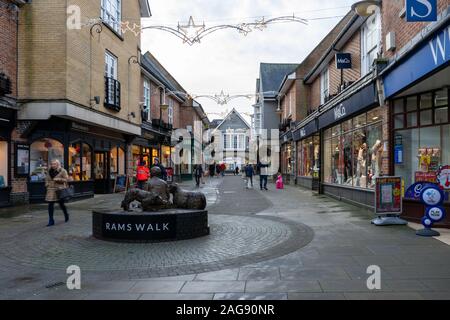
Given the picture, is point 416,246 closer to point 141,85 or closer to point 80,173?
point 80,173

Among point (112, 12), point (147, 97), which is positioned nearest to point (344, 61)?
point (112, 12)

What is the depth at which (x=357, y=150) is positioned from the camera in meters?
13.9

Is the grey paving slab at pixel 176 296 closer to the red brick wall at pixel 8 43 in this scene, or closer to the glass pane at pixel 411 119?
the glass pane at pixel 411 119

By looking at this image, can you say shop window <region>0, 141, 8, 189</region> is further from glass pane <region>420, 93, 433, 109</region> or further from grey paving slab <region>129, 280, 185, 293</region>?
glass pane <region>420, 93, 433, 109</region>

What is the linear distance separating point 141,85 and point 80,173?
9.19 metres

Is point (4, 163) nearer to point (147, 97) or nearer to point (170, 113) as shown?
point (147, 97)

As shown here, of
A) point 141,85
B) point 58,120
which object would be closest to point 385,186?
point 58,120

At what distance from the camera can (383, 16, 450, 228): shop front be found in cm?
838

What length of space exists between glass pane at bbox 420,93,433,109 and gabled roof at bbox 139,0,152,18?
1691cm

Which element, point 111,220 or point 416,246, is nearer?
point 416,246

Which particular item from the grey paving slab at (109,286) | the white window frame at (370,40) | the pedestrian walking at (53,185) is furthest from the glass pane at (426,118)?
the pedestrian walking at (53,185)

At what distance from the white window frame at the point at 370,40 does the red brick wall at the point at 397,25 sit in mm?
1424

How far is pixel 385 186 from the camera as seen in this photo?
9.09 meters

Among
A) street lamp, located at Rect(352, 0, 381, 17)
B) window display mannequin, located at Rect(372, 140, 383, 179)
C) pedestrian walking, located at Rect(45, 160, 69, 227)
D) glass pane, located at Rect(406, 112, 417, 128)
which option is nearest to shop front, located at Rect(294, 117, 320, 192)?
window display mannequin, located at Rect(372, 140, 383, 179)
